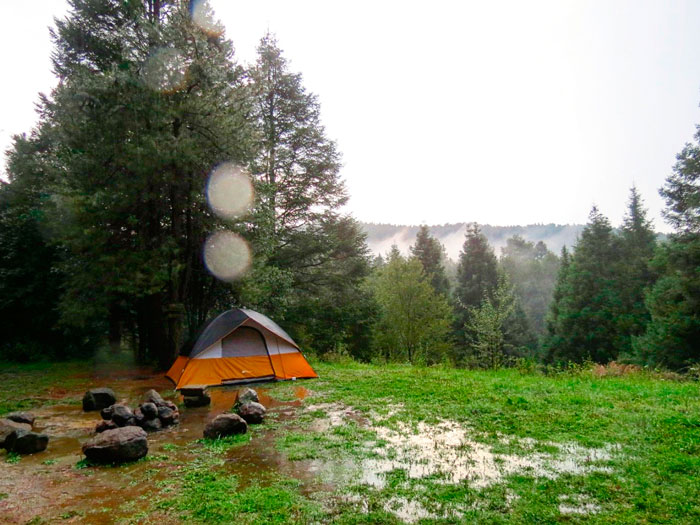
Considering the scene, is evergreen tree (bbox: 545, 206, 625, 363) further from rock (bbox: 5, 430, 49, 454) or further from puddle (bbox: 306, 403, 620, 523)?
rock (bbox: 5, 430, 49, 454)

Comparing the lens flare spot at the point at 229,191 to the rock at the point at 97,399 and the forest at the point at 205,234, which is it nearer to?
the forest at the point at 205,234

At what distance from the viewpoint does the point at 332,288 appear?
19859 mm

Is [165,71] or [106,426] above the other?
[165,71]

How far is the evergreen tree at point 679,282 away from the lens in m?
18.9

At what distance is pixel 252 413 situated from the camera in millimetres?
6969

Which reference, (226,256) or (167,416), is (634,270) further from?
(167,416)

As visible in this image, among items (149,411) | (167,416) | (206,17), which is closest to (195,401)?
(167,416)

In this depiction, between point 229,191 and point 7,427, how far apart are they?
29.5 ft

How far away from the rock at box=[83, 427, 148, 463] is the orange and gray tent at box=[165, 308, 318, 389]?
15.8 feet

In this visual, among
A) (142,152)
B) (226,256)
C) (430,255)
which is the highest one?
(142,152)

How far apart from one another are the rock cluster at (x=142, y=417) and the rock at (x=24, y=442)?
0.84 m

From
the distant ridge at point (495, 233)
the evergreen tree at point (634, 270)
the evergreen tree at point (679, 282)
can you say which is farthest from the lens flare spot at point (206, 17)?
the distant ridge at point (495, 233)

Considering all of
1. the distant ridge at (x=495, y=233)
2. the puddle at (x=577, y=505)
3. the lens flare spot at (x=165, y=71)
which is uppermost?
the distant ridge at (x=495, y=233)

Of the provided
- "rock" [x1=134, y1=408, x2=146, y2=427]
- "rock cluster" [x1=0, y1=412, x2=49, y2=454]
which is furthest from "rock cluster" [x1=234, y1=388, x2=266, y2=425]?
"rock cluster" [x1=0, y1=412, x2=49, y2=454]
